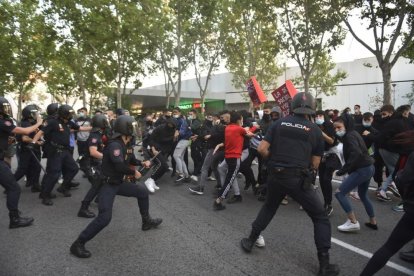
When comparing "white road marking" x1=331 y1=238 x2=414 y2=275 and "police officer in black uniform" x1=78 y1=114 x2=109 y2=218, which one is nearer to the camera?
"white road marking" x1=331 y1=238 x2=414 y2=275

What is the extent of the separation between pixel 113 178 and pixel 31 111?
136 inches

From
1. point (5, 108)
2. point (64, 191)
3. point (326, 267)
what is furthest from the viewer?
point (64, 191)

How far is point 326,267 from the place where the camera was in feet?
11.8

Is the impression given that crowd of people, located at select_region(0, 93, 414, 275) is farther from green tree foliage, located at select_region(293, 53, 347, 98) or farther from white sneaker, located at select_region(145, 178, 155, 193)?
green tree foliage, located at select_region(293, 53, 347, 98)

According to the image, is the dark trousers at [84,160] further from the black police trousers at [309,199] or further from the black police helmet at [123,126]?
the black police trousers at [309,199]

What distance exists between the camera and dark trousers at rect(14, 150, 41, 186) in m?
7.42

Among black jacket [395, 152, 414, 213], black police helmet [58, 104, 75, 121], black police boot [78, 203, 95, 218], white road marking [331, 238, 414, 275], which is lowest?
white road marking [331, 238, 414, 275]

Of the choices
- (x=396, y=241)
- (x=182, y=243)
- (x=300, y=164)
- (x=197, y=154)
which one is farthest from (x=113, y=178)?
(x=197, y=154)

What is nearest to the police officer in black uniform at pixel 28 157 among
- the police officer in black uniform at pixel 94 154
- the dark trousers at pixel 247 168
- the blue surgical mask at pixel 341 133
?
the police officer in black uniform at pixel 94 154

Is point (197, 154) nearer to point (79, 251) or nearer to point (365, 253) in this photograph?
point (79, 251)

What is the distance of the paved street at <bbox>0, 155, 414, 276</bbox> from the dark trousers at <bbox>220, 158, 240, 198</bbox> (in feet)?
1.16

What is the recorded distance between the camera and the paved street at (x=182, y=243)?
3807mm

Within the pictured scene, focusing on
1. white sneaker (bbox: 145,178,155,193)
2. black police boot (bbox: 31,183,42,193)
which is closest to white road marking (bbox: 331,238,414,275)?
white sneaker (bbox: 145,178,155,193)

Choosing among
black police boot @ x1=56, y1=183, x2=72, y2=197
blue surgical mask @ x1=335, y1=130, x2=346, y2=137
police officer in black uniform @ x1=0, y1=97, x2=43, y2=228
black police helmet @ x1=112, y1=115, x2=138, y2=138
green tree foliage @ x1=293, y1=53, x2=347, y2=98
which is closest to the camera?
black police helmet @ x1=112, y1=115, x2=138, y2=138
